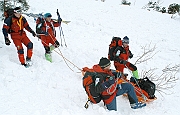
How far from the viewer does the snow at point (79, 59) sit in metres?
4.81

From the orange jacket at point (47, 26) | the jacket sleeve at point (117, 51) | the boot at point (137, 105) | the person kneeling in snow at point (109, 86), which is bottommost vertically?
the boot at point (137, 105)

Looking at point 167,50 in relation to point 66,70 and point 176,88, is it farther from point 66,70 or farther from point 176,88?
point 66,70

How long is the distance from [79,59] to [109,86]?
3.54 meters

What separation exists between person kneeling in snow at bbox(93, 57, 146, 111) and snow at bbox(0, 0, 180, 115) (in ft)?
0.72

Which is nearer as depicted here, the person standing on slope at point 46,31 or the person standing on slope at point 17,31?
the person standing on slope at point 17,31

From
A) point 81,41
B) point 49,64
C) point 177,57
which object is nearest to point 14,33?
point 49,64

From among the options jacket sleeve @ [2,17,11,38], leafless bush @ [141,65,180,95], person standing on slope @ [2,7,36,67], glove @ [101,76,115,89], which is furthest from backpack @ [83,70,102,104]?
leafless bush @ [141,65,180,95]

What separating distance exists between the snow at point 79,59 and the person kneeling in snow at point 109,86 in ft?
0.72

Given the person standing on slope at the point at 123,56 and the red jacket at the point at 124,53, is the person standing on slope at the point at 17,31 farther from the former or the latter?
the red jacket at the point at 124,53

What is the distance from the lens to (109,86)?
468 centimetres

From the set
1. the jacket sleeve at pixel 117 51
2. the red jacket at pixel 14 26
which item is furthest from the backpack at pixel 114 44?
the red jacket at pixel 14 26

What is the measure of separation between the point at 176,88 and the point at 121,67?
93.1 inches

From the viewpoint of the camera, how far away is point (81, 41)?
10086mm

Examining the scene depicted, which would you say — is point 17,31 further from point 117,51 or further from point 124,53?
point 124,53
